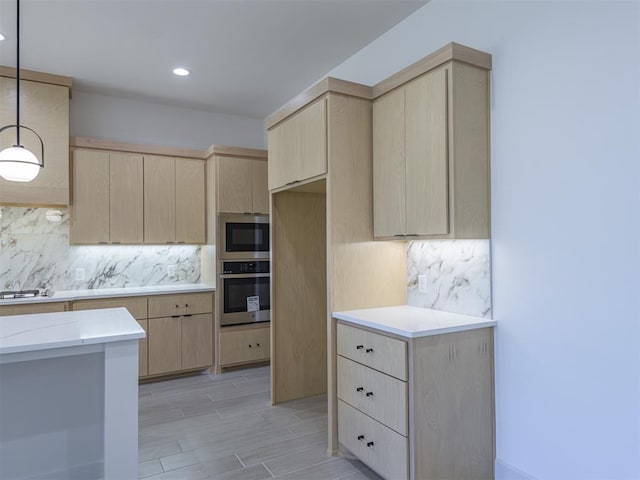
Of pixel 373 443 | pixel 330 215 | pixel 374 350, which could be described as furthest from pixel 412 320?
pixel 330 215

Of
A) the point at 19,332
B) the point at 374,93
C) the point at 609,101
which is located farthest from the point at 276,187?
the point at 609,101

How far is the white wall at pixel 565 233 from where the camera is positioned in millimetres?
1756

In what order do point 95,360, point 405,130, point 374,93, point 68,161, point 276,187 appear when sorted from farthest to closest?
1. point 68,161
2. point 276,187
3. point 374,93
4. point 405,130
5. point 95,360

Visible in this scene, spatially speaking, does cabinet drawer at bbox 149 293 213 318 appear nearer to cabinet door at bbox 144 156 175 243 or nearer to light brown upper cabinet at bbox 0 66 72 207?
cabinet door at bbox 144 156 175 243

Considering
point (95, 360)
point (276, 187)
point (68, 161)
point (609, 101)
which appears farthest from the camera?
point (68, 161)

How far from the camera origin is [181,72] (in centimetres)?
380

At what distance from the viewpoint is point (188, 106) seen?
15.6 ft

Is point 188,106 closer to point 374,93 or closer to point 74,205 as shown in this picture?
point 74,205

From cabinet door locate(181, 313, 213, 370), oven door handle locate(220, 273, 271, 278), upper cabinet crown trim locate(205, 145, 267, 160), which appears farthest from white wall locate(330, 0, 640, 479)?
cabinet door locate(181, 313, 213, 370)

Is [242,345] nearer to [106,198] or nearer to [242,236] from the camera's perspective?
[242,236]

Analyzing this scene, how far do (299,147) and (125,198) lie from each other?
2.24 meters

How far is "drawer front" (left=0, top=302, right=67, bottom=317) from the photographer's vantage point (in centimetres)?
338

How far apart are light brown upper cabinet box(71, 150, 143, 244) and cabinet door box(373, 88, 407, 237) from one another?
9.01ft

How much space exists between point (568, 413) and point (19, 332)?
8.51ft
